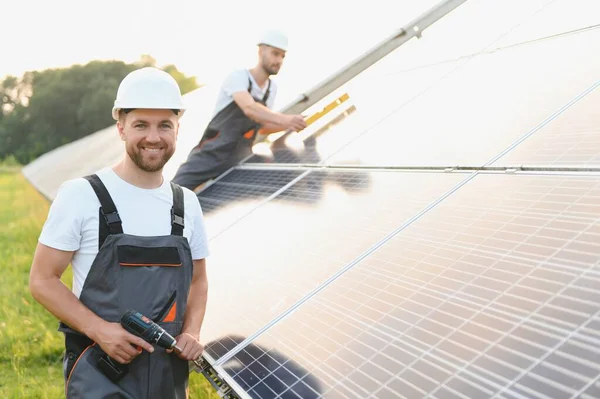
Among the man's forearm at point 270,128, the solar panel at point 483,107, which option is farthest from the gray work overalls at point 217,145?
the solar panel at point 483,107

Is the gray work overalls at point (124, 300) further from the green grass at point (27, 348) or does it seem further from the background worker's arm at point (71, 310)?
the green grass at point (27, 348)

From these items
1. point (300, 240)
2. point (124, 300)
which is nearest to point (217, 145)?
point (300, 240)

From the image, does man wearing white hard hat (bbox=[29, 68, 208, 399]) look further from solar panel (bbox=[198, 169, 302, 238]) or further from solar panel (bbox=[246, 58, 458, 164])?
solar panel (bbox=[246, 58, 458, 164])

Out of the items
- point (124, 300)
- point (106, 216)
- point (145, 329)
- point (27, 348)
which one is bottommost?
point (27, 348)

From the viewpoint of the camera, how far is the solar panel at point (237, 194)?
492 cm

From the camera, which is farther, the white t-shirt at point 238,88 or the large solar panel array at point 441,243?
the white t-shirt at point 238,88

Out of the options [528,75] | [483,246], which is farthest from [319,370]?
[528,75]

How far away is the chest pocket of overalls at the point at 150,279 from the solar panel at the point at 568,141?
1.85 metres

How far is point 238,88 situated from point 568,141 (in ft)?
11.8

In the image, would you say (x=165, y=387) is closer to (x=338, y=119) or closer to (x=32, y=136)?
(x=338, y=119)

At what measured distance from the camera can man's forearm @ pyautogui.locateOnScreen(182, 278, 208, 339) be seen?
10.4 ft

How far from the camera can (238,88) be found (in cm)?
598

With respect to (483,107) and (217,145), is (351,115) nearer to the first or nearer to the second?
(217,145)

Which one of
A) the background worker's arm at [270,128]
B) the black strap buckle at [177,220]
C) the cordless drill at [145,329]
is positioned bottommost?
the cordless drill at [145,329]
